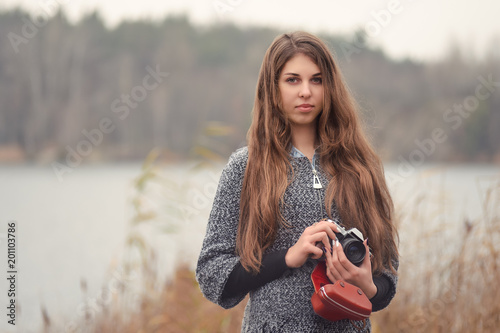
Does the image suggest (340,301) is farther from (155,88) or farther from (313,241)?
(155,88)

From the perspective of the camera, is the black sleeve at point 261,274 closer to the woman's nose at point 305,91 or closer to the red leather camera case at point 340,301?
the red leather camera case at point 340,301

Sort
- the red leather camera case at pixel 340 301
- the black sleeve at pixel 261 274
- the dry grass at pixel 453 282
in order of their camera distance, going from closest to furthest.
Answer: the red leather camera case at pixel 340 301, the black sleeve at pixel 261 274, the dry grass at pixel 453 282

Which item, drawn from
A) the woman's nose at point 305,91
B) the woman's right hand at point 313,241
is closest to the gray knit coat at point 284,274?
the woman's right hand at point 313,241

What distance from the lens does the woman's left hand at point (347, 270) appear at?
142cm

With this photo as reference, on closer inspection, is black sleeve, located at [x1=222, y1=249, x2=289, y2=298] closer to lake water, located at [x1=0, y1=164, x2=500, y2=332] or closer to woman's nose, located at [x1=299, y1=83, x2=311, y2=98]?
woman's nose, located at [x1=299, y1=83, x2=311, y2=98]

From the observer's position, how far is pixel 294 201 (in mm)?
1592

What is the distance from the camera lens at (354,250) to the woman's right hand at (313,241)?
40mm

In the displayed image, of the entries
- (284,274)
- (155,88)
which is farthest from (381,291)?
(155,88)

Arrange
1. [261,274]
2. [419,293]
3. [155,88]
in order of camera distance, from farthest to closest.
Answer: [155,88] < [419,293] < [261,274]

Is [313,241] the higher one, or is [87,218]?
[313,241]

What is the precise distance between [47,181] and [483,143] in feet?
33.3

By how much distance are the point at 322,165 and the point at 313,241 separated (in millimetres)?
337

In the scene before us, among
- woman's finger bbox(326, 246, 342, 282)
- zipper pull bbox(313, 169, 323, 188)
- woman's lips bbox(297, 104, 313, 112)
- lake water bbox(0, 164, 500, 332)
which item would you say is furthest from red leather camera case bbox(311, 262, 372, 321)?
lake water bbox(0, 164, 500, 332)

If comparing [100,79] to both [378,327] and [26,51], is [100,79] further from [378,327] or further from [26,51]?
[378,327]
